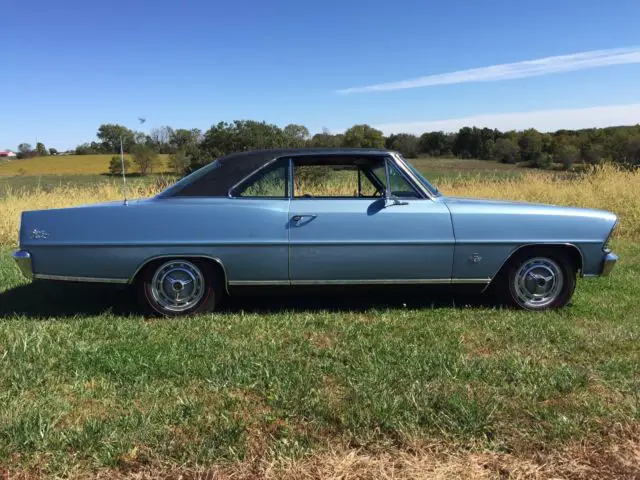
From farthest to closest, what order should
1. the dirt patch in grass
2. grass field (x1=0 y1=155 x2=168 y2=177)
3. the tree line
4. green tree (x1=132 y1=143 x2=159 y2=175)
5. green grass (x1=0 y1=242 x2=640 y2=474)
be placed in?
grass field (x1=0 y1=155 x2=168 y2=177)
green tree (x1=132 y1=143 x2=159 y2=175)
the tree line
green grass (x1=0 y1=242 x2=640 y2=474)
the dirt patch in grass

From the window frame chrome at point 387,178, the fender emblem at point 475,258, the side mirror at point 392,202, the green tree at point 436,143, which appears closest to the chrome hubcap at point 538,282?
the fender emblem at point 475,258

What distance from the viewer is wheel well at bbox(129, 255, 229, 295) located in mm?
4320

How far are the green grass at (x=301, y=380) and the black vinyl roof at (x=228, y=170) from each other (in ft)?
3.45

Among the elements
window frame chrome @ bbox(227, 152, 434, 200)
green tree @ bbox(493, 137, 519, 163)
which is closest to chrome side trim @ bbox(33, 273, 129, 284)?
window frame chrome @ bbox(227, 152, 434, 200)

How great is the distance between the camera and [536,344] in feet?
12.7

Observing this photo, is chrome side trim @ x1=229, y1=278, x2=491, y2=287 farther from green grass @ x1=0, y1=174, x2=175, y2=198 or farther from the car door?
green grass @ x1=0, y1=174, x2=175, y2=198

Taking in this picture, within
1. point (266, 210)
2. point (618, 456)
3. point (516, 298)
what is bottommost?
point (618, 456)

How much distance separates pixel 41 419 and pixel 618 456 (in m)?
2.80

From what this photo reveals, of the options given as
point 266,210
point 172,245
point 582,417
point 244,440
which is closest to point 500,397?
point 582,417

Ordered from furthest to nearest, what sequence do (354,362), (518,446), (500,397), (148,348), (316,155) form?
(316,155)
(148,348)
(354,362)
(500,397)
(518,446)

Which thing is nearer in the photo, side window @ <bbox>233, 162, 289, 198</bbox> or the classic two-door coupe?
the classic two-door coupe

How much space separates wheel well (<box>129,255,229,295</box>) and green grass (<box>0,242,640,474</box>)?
0.34 meters

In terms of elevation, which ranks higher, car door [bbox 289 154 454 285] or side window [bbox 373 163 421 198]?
side window [bbox 373 163 421 198]

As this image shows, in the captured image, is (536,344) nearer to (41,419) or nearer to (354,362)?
(354,362)
